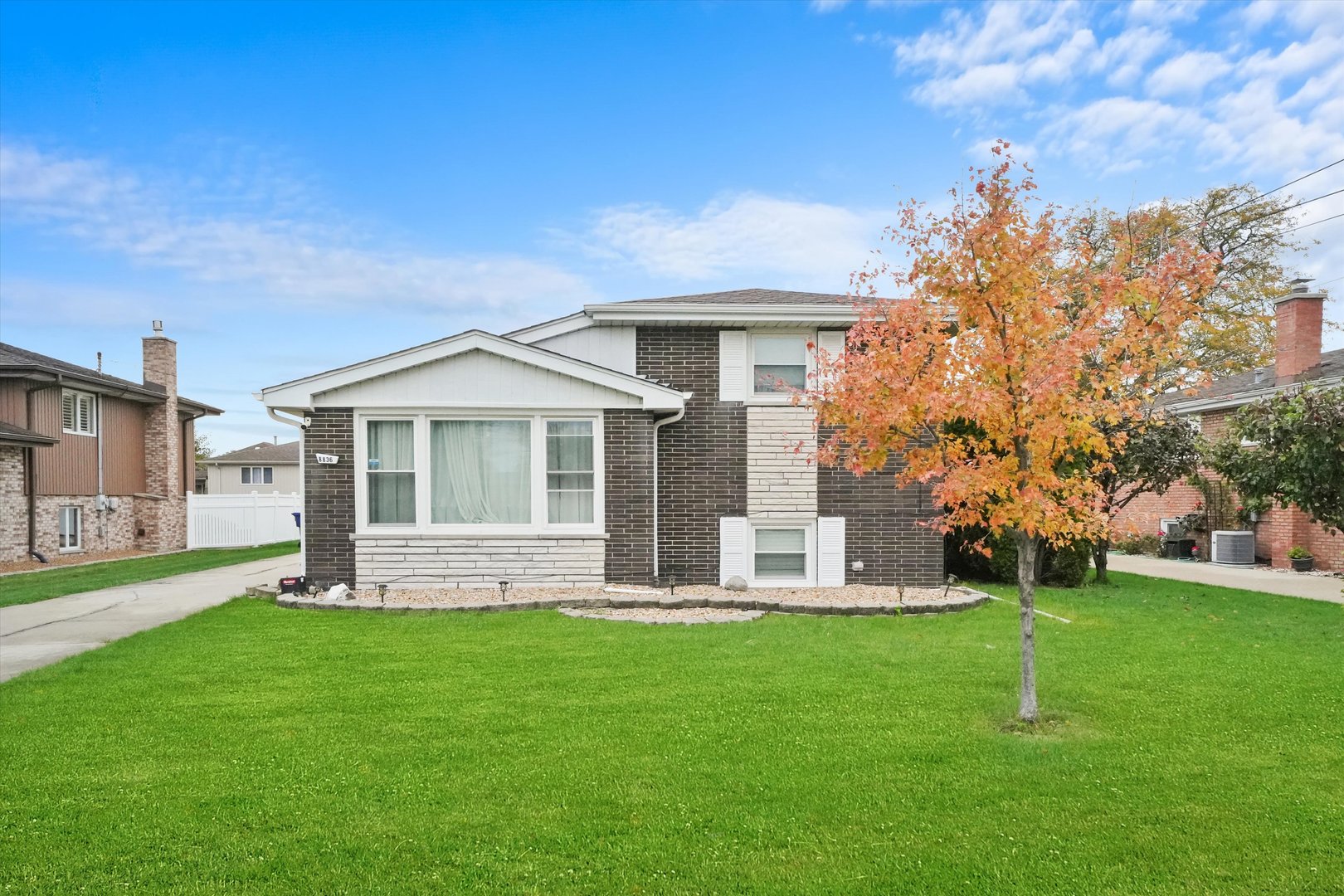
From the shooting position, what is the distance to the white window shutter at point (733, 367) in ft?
41.1

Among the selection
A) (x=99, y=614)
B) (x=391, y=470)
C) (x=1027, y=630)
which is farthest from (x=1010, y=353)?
(x=99, y=614)

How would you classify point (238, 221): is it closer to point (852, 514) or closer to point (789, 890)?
point (852, 514)

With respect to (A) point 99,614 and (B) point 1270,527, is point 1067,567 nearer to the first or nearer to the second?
(B) point 1270,527

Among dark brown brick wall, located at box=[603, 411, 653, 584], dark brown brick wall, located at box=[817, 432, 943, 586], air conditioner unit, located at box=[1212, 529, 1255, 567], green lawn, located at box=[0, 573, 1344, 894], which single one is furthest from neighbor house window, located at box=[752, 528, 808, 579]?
air conditioner unit, located at box=[1212, 529, 1255, 567]

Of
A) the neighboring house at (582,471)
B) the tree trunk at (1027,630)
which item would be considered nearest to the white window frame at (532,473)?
the neighboring house at (582,471)

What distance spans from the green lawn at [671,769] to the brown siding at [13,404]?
15.9 meters

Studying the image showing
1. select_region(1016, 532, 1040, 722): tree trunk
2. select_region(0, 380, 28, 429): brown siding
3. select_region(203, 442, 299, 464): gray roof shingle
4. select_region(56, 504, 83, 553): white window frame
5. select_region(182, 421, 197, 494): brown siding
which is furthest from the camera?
select_region(203, 442, 299, 464): gray roof shingle

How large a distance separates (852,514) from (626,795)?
338 inches

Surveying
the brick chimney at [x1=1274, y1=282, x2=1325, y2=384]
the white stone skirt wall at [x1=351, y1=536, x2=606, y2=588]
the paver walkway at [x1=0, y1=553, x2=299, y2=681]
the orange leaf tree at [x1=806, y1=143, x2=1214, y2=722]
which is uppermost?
the brick chimney at [x1=1274, y1=282, x2=1325, y2=384]

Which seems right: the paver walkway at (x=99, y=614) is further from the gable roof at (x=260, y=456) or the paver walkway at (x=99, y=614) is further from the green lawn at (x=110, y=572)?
the gable roof at (x=260, y=456)

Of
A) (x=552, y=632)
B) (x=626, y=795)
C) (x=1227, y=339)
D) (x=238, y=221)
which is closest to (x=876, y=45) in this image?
(x=552, y=632)

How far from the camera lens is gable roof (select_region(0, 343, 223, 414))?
20.0m

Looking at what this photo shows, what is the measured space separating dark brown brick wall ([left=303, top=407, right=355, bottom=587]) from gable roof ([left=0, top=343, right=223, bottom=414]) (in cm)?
1326

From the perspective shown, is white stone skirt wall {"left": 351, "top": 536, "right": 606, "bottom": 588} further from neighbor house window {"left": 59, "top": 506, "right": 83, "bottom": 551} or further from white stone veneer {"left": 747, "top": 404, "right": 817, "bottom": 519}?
neighbor house window {"left": 59, "top": 506, "right": 83, "bottom": 551}
